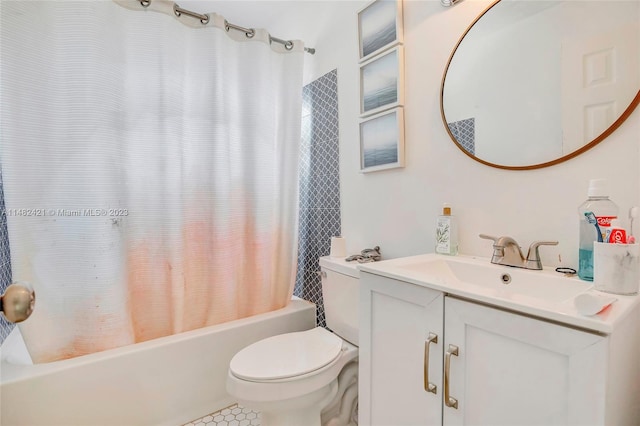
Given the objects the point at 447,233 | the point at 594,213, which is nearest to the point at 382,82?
the point at 447,233

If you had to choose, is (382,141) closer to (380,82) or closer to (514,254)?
(380,82)

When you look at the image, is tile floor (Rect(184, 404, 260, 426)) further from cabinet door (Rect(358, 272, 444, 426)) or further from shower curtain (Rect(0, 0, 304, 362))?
cabinet door (Rect(358, 272, 444, 426))

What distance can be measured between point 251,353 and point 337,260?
55cm

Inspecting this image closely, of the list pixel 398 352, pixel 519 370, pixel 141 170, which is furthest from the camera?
pixel 141 170

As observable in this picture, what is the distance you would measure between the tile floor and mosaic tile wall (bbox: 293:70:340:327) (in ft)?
1.90

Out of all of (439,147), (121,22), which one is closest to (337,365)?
(439,147)

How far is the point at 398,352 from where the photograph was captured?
88 centimetres

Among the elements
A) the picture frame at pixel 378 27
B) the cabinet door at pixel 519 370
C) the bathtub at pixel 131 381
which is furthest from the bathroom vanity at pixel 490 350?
the picture frame at pixel 378 27

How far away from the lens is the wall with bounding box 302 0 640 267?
0.87 meters

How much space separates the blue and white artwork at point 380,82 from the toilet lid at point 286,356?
1.07 metres

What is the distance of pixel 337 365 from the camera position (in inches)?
47.4

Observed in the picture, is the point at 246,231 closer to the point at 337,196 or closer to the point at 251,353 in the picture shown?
the point at 337,196

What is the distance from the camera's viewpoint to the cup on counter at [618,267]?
0.65 meters

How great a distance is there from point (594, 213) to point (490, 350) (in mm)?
446
